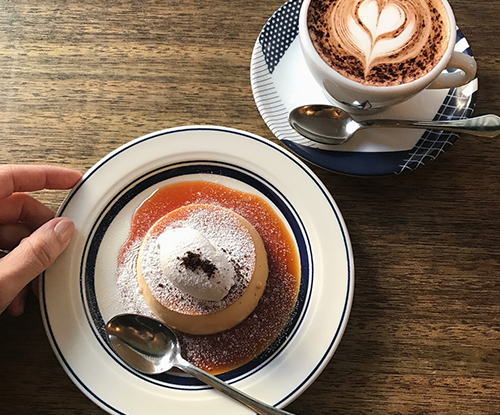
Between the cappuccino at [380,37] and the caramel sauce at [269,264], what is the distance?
29 centimetres

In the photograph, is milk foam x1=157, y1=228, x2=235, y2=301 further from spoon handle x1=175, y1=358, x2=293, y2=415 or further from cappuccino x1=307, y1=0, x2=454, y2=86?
cappuccino x1=307, y1=0, x2=454, y2=86

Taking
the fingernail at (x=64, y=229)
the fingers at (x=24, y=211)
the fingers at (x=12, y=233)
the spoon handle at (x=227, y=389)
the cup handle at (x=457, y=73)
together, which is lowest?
the spoon handle at (x=227, y=389)

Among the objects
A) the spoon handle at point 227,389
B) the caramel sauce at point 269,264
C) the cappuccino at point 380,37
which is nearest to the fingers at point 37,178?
the caramel sauce at point 269,264

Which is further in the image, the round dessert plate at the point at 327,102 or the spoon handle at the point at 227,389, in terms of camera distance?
the round dessert plate at the point at 327,102

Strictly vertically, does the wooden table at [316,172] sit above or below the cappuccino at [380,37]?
below

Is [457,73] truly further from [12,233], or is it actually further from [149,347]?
[12,233]

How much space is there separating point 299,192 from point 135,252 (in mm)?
311

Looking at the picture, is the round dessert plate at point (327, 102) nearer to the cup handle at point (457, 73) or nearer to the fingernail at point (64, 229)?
the cup handle at point (457, 73)

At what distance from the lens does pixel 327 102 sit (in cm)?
97

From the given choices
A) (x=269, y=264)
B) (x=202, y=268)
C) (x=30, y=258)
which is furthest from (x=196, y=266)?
(x=30, y=258)

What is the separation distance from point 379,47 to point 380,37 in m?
0.02

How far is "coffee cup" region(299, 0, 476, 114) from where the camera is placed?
0.85m

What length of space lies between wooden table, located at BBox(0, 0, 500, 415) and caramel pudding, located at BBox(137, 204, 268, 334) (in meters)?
0.19

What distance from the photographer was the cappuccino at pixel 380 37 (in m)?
0.85
